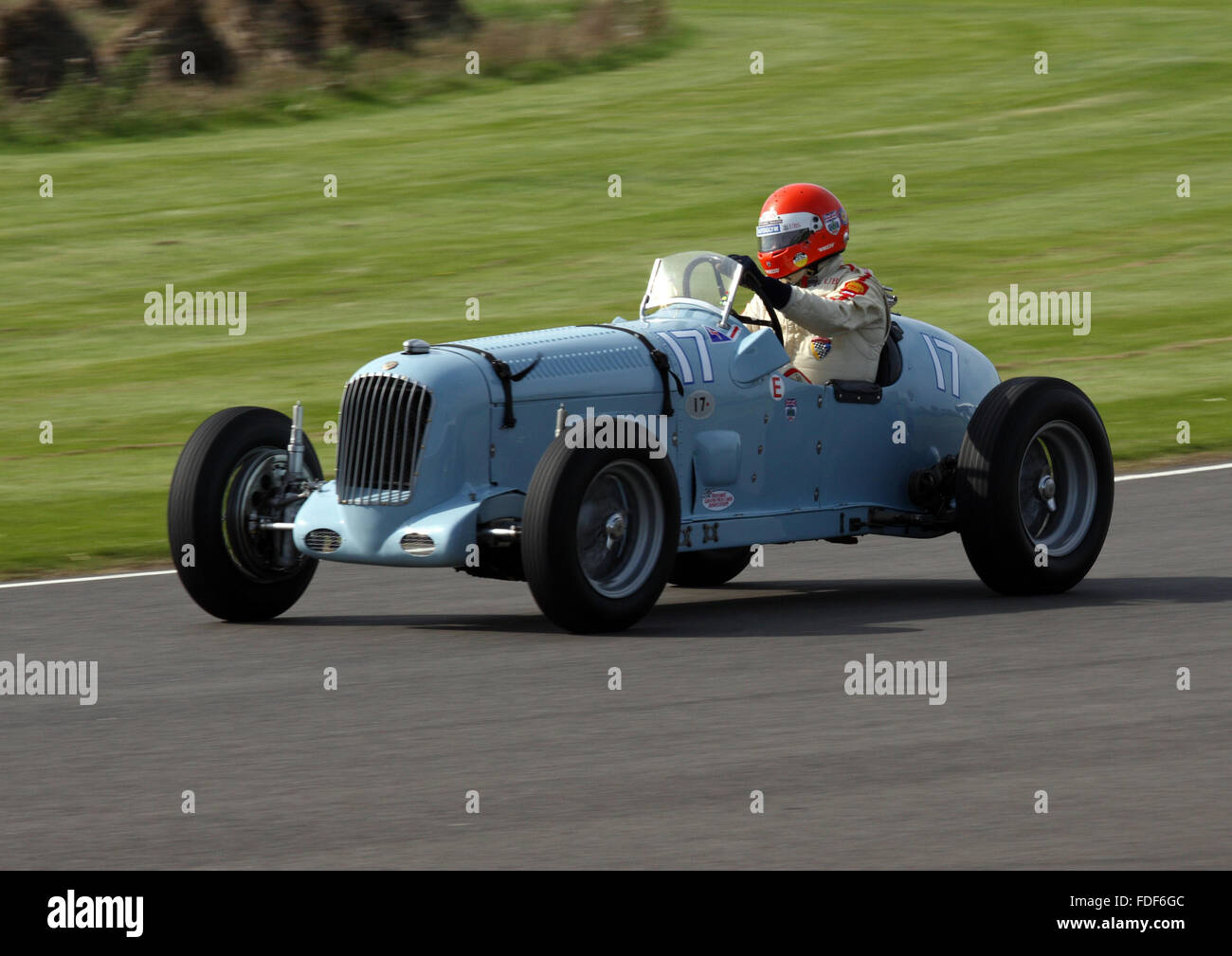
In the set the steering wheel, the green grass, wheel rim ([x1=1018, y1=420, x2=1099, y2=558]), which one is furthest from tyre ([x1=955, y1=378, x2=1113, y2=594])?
the green grass

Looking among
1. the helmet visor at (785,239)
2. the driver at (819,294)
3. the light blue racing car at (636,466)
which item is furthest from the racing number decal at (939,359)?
the helmet visor at (785,239)

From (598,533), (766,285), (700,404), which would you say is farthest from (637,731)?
(766,285)

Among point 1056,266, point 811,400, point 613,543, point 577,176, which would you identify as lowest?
point 613,543

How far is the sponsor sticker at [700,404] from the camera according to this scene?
1014 centimetres

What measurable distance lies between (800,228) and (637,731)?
A: 12.8 ft

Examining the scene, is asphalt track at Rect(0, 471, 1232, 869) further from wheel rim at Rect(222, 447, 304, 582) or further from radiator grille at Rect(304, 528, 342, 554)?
radiator grille at Rect(304, 528, 342, 554)

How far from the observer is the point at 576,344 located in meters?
10.0

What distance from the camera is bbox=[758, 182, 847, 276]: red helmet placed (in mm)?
11000

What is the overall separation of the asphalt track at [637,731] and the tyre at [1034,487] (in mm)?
178

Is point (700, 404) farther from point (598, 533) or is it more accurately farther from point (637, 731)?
point (637, 731)

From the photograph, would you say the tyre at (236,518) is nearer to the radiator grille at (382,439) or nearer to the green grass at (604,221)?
the radiator grille at (382,439)
